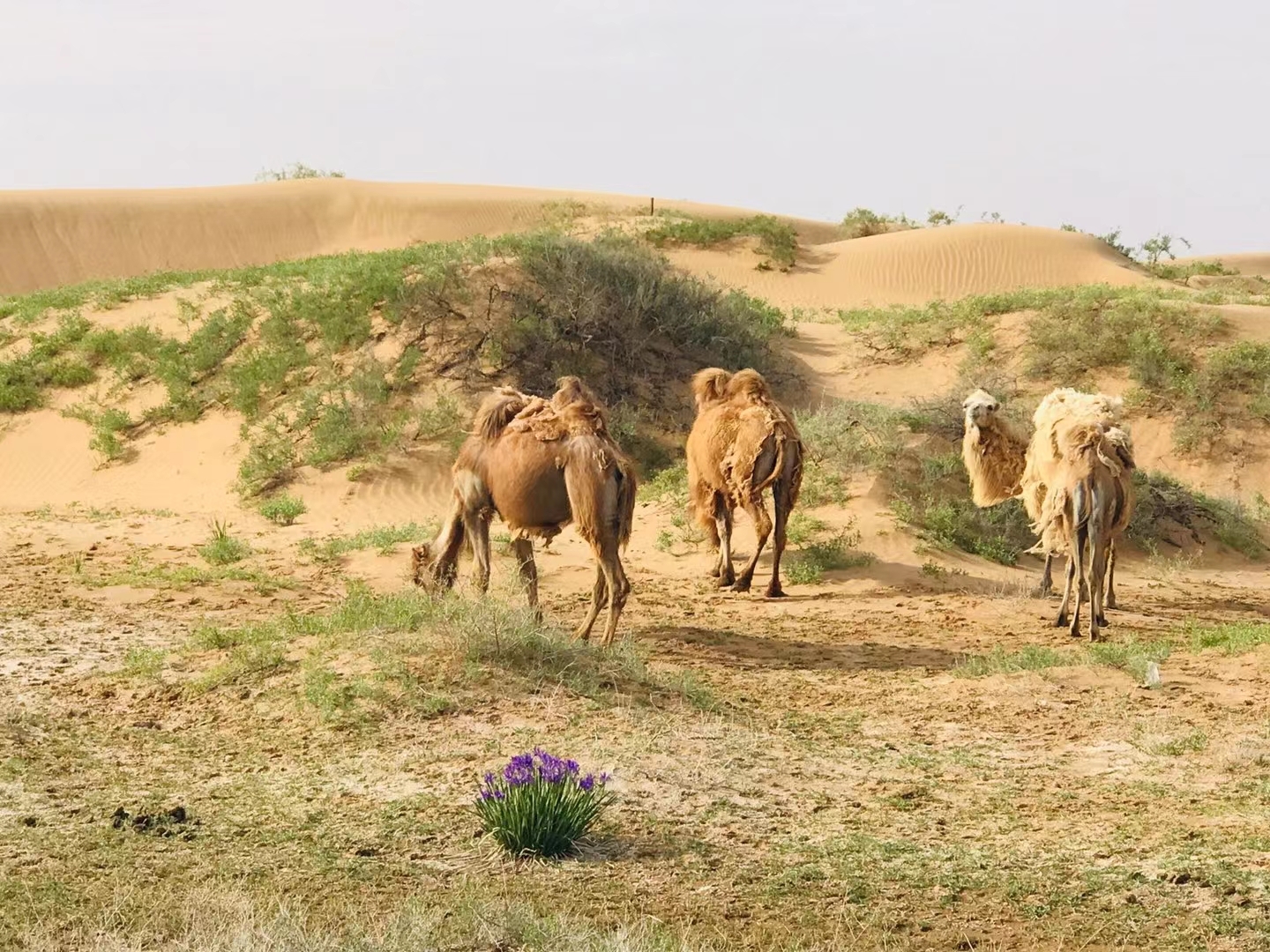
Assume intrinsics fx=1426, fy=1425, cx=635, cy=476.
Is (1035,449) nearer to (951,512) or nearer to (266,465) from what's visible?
(951,512)

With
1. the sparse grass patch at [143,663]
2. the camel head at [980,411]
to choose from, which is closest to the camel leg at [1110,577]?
the camel head at [980,411]

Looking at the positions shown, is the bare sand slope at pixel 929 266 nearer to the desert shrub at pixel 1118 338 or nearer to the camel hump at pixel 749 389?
the desert shrub at pixel 1118 338

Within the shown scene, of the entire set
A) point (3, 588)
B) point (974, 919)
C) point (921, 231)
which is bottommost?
point (3, 588)

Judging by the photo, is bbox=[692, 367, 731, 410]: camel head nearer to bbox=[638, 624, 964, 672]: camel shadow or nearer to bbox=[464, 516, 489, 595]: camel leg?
bbox=[638, 624, 964, 672]: camel shadow

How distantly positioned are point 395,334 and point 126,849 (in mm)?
13903

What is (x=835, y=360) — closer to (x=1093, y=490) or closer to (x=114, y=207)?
(x=1093, y=490)

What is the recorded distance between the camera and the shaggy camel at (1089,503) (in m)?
11.9

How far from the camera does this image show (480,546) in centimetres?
1084

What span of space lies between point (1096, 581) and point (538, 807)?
698 centimetres

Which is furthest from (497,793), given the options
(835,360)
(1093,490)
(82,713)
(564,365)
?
(835,360)

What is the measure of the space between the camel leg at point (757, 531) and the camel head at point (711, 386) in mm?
1408

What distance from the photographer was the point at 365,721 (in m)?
8.16

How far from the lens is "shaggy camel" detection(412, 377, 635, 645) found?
1023cm

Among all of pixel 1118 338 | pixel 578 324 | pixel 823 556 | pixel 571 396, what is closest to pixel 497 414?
pixel 571 396
